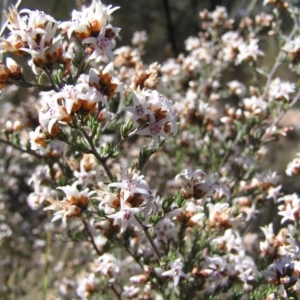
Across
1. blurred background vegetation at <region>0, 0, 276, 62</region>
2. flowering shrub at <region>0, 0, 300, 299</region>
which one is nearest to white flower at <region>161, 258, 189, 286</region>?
flowering shrub at <region>0, 0, 300, 299</region>

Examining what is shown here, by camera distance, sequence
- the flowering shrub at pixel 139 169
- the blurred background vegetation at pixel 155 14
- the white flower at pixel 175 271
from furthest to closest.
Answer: the blurred background vegetation at pixel 155 14
the white flower at pixel 175 271
the flowering shrub at pixel 139 169

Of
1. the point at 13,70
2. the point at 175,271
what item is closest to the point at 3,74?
the point at 13,70

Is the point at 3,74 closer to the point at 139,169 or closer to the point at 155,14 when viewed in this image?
the point at 139,169

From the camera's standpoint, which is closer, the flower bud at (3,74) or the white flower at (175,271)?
the flower bud at (3,74)

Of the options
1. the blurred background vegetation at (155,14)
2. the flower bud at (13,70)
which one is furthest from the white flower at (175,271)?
the blurred background vegetation at (155,14)

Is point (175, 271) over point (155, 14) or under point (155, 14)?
under

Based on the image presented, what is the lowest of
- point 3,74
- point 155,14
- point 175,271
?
point 175,271

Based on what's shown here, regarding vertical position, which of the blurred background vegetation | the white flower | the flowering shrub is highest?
the blurred background vegetation

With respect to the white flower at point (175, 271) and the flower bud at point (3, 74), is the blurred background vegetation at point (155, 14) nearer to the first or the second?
the white flower at point (175, 271)

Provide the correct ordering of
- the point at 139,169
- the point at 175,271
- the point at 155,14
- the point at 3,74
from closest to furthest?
the point at 3,74 → the point at 139,169 → the point at 175,271 → the point at 155,14

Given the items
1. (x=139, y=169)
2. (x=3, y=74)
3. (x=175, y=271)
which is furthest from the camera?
(x=175, y=271)

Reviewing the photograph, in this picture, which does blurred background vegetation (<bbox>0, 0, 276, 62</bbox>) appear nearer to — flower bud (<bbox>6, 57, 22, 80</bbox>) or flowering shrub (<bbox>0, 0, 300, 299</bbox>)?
flowering shrub (<bbox>0, 0, 300, 299</bbox>)
